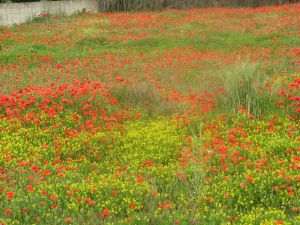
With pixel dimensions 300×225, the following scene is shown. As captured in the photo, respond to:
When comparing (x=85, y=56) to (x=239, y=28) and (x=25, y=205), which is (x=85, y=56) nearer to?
(x=239, y=28)

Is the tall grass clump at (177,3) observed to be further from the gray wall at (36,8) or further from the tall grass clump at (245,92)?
the tall grass clump at (245,92)

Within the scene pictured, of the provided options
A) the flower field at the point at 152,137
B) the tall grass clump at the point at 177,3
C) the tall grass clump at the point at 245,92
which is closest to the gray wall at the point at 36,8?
the tall grass clump at the point at 177,3

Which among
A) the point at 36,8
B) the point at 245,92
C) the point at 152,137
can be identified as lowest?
the point at 152,137

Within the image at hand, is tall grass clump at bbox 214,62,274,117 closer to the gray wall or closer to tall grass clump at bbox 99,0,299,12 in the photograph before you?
the gray wall

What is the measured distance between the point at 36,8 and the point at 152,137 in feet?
68.4

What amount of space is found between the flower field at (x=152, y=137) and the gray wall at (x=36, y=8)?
8.62 m

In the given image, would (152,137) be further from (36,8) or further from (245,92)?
(36,8)

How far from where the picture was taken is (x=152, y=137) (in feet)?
28.2

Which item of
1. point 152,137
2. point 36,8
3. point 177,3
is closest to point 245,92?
point 152,137

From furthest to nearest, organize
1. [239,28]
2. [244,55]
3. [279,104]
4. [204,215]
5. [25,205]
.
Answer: [239,28] → [244,55] → [279,104] → [25,205] → [204,215]

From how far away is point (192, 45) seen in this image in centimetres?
1800

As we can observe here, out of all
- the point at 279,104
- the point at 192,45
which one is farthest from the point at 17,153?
the point at 192,45

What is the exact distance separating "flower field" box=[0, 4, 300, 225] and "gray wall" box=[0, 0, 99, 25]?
8.62 metres

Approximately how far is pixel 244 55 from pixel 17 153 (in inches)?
380
